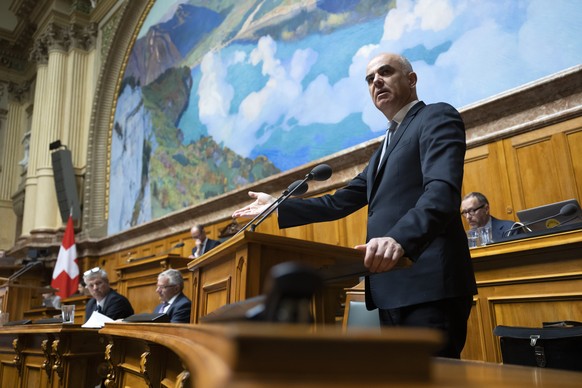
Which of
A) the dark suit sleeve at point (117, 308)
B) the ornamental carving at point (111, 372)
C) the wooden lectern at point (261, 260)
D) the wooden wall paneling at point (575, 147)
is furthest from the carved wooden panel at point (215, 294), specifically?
the wooden wall paneling at point (575, 147)

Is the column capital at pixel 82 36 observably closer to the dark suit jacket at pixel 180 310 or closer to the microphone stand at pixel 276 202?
the dark suit jacket at pixel 180 310

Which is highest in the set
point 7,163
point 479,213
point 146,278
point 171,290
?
point 7,163

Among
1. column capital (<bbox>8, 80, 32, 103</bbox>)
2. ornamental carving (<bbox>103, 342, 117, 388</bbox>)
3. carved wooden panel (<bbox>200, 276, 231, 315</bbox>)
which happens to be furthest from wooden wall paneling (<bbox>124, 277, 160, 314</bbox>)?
column capital (<bbox>8, 80, 32, 103</bbox>)

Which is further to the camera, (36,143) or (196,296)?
(36,143)

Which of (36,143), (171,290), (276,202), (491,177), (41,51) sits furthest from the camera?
(41,51)

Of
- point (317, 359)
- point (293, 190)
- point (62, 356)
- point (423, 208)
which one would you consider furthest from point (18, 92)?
point (317, 359)

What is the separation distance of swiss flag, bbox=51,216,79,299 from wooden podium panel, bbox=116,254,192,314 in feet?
7.73

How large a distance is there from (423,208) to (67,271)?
8.83 meters

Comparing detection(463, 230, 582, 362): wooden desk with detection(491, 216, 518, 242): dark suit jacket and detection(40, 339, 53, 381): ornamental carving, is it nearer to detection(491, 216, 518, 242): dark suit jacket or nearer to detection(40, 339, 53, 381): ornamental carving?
Answer: detection(491, 216, 518, 242): dark suit jacket

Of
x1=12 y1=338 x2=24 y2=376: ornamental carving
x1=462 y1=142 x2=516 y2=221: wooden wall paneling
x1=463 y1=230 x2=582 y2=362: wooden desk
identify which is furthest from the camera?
x1=462 y1=142 x2=516 y2=221: wooden wall paneling

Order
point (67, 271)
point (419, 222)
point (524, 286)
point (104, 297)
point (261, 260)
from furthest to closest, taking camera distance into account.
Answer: point (67, 271) → point (104, 297) → point (524, 286) → point (261, 260) → point (419, 222)

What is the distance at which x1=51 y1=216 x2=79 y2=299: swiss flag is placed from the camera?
8703 millimetres

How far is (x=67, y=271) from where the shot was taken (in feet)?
29.4

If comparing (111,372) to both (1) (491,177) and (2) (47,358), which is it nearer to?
(2) (47,358)
